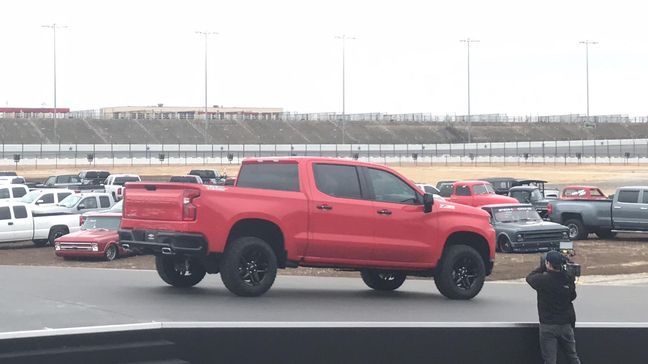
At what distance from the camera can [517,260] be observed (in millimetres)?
28188

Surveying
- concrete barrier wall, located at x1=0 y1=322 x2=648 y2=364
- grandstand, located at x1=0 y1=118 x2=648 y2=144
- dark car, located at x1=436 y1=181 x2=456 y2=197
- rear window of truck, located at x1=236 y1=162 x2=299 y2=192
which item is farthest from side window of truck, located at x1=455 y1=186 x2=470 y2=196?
grandstand, located at x1=0 y1=118 x2=648 y2=144

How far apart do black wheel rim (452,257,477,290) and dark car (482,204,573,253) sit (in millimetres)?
14426

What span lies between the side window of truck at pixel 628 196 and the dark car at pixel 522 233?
4673 mm

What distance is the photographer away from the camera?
38.3 feet

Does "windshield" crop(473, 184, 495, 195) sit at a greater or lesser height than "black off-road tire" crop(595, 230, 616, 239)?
greater

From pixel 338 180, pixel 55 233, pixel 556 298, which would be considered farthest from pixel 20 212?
pixel 556 298

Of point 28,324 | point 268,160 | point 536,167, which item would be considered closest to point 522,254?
point 268,160

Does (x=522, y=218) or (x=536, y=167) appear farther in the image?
(x=536, y=167)

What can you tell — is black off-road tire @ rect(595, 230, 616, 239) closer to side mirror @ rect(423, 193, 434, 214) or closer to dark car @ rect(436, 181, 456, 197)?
dark car @ rect(436, 181, 456, 197)

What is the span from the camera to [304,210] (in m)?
14.4

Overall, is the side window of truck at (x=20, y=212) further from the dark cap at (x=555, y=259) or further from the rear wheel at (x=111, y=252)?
the dark cap at (x=555, y=259)

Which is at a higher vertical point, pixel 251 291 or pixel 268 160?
pixel 268 160

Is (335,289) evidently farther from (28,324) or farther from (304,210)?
(28,324)

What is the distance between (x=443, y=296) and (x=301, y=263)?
260cm
